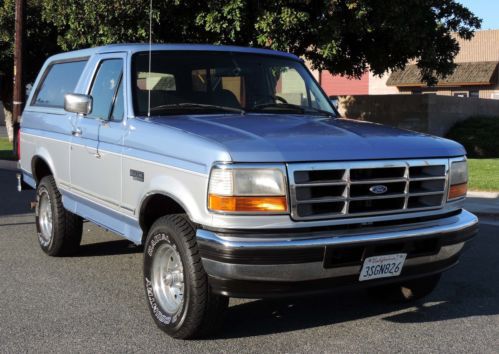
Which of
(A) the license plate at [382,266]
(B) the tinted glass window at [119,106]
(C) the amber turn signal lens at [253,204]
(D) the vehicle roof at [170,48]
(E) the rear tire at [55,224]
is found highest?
(D) the vehicle roof at [170,48]

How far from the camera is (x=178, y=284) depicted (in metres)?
4.38

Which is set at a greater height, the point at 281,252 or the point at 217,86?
the point at 217,86

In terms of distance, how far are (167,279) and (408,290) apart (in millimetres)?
1987

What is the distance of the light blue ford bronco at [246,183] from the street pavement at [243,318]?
0.82 feet

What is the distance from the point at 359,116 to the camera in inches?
859

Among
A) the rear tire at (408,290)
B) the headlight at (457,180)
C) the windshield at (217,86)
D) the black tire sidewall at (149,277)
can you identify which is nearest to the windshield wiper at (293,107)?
the windshield at (217,86)

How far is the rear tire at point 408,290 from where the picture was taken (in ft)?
16.8

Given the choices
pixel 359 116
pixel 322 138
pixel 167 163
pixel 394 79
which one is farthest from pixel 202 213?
pixel 394 79

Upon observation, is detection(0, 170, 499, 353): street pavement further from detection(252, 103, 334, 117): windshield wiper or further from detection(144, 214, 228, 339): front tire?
detection(252, 103, 334, 117): windshield wiper

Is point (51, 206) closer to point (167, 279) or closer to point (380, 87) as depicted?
point (167, 279)

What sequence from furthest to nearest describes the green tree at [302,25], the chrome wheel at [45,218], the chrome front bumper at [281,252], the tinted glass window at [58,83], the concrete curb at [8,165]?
the concrete curb at [8,165] → the green tree at [302,25] → the chrome wheel at [45,218] → the tinted glass window at [58,83] → the chrome front bumper at [281,252]


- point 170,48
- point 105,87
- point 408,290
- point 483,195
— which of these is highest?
point 170,48

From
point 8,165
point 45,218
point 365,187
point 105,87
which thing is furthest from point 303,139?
point 8,165

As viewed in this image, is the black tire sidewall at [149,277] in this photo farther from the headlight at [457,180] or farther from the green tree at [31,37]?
the green tree at [31,37]
